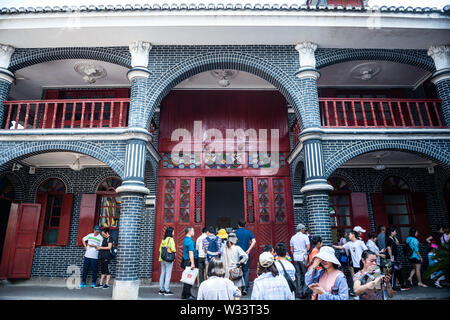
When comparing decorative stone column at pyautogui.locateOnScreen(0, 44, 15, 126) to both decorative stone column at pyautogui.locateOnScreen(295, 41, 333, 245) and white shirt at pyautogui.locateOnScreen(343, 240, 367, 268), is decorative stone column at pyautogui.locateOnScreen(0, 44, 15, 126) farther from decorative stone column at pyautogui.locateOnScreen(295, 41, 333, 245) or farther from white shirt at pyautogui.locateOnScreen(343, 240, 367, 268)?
white shirt at pyautogui.locateOnScreen(343, 240, 367, 268)

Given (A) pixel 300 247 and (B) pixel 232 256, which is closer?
(B) pixel 232 256

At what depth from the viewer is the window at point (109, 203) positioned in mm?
9758

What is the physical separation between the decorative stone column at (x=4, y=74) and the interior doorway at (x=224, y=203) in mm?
9035

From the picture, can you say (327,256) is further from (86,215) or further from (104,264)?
(86,215)

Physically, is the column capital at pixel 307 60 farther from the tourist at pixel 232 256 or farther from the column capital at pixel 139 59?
the tourist at pixel 232 256

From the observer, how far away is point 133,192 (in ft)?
22.6

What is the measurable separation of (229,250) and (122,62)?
5.75 metres

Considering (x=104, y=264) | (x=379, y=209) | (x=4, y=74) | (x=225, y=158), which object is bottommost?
(x=104, y=264)

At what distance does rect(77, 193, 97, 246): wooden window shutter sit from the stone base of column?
11.5ft

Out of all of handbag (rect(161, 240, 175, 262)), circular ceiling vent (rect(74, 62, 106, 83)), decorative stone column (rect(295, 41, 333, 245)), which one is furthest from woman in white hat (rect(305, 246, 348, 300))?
circular ceiling vent (rect(74, 62, 106, 83))

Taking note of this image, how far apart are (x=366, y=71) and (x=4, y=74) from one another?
35.3 ft

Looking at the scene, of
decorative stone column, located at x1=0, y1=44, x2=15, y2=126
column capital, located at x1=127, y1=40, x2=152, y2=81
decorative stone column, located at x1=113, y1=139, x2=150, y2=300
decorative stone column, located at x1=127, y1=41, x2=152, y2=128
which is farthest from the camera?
decorative stone column, located at x1=0, y1=44, x2=15, y2=126

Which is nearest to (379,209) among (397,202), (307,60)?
(397,202)

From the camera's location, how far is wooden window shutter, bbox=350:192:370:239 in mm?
9484
